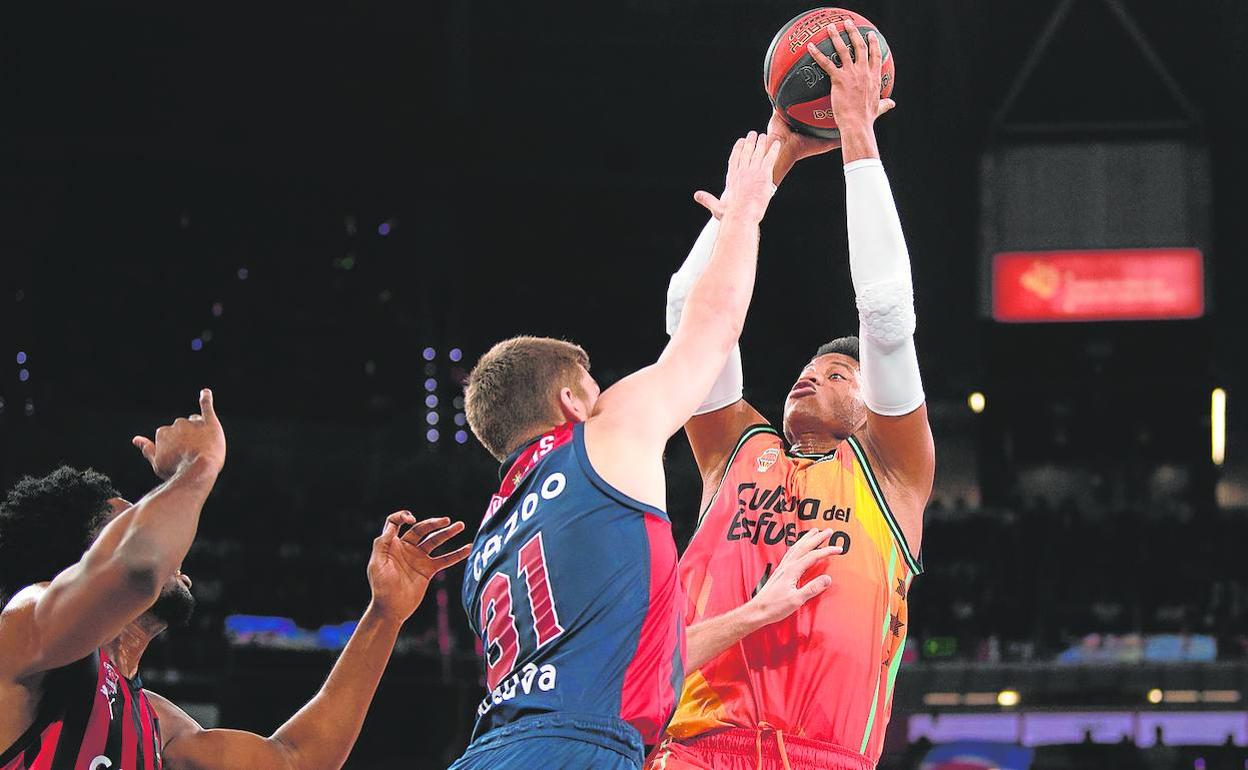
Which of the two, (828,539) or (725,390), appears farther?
(725,390)

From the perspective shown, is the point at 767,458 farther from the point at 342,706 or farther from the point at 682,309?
the point at 342,706

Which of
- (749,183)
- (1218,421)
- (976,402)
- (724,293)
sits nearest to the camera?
(724,293)

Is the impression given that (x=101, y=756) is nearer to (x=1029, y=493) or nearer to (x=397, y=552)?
(x=397, y=552)

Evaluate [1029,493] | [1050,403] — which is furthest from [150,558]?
[1029,493]

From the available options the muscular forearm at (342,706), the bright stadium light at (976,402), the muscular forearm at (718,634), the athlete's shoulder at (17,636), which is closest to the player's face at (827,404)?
the muscular forearm at (718,634)

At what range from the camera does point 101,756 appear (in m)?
3.07

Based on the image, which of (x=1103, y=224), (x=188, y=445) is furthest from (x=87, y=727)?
(x=1103, y=224)

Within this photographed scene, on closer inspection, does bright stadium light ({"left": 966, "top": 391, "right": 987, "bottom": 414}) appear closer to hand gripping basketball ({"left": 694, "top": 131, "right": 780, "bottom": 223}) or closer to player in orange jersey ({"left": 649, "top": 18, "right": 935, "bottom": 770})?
player in orange jersey ({"left": 649, "top": 18, "right": 935, "bottom": 770})

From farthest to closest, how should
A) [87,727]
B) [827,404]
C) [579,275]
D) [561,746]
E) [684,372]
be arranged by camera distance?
[579,275], [827,404], [87,727], [684,372], [561,746]

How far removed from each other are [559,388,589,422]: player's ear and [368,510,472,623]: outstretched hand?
929 millimetres

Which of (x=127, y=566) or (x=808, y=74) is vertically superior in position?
(x=808, y=74)

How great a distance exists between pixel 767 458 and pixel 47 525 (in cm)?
180

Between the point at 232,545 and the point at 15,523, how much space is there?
47.8 feet

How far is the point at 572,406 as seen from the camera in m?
2.80
